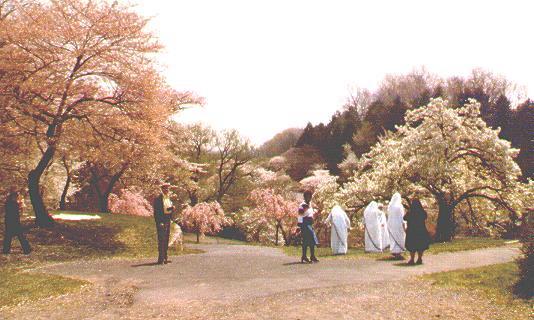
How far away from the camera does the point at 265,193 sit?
133ft

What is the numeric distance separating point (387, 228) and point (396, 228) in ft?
5.25

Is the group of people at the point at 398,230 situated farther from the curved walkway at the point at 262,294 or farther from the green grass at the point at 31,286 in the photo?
the green grass at the point at 31,286

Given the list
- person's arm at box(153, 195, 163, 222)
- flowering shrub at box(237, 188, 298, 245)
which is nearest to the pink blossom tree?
flowering shrub at box(237, 188, 298, 245)

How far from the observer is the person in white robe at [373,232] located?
61.6ft

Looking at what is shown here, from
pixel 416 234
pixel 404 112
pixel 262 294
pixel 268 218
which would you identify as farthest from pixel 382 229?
pixel 404 112

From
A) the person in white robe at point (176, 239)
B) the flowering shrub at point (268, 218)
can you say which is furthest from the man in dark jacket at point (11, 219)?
the flowering shrub at point (268, 218)

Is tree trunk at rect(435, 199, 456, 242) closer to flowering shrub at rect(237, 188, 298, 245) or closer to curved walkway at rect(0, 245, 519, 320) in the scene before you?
curved walkway at rect(0, 245, 519, 320)

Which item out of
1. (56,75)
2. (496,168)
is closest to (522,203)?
(496,168)

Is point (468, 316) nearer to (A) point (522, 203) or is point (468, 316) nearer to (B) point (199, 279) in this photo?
(B) point (199, 279)

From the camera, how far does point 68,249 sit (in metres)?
17.9

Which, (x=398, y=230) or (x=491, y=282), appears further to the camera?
(x=398, y=230)

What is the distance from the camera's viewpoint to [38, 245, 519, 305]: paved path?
9.30m

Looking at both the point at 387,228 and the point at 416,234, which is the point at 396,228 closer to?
the point at 387,228

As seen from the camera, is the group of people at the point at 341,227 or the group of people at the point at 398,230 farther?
the group of people at the point at 341,227
